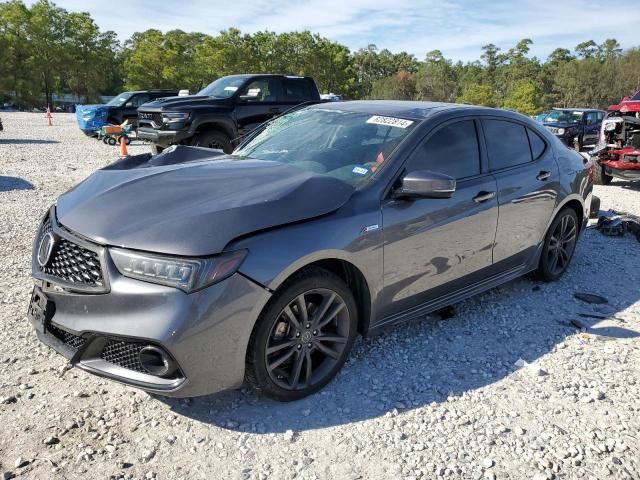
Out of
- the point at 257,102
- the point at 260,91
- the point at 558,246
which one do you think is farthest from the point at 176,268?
the point at 260,91

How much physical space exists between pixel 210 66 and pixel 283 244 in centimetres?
5792

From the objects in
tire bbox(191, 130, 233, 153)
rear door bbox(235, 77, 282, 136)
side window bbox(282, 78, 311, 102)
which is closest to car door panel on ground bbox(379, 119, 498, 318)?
tire bbox(191, 130, 233, 153)

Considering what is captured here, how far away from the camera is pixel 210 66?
184 ft

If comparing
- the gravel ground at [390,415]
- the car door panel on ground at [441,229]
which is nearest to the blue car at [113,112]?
the gravel ground at [390,415]

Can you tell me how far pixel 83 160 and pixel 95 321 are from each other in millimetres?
11658

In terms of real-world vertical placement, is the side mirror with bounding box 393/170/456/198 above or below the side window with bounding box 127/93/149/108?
below

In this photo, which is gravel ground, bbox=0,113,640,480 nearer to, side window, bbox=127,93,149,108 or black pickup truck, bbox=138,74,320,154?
black pickup truck, bbox=138,74,320,154

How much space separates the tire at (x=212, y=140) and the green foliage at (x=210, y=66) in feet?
145

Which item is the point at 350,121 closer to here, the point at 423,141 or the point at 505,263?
the point at 423,141

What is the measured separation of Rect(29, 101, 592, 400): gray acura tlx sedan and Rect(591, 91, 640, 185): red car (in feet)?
21.1

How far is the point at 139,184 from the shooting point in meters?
3.01

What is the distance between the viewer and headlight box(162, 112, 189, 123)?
9.97m

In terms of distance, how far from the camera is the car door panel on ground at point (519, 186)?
393cm

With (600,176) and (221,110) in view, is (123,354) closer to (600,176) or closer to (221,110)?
(221,110)
